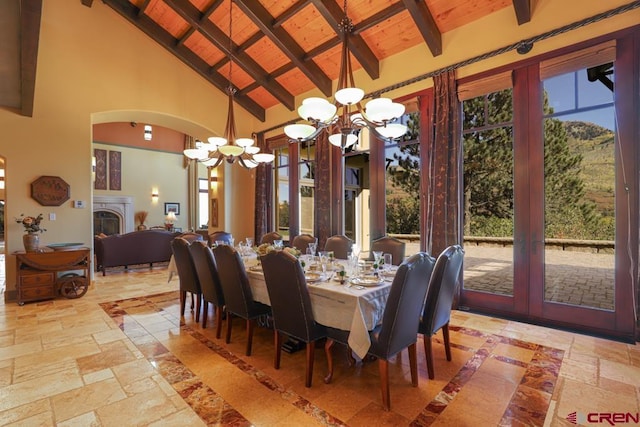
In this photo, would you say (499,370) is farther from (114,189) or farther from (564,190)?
(114,189)

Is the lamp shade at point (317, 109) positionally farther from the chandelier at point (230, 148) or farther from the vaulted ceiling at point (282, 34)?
the vaulted ceiling at point (282, 34)

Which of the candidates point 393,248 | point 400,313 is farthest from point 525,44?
point 400,313

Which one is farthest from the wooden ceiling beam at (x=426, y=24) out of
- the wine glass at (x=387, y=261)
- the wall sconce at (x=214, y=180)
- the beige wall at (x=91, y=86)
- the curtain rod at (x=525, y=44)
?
the wall sconce at (x=214, y=180)

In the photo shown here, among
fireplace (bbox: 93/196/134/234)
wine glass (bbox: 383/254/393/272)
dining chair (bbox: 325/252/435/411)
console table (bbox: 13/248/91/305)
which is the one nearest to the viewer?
dining chair (bbox: 325/252/435/411)

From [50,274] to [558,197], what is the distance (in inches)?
268

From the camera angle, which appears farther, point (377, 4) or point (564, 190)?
point (377, 4)

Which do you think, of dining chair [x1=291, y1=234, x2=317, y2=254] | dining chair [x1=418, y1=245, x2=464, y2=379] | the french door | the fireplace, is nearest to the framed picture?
the fireplace

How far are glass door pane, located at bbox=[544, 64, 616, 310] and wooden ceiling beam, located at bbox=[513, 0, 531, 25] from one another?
74cm

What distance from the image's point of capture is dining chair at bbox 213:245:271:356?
2.84 metres

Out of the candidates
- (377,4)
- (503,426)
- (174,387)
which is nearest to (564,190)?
(503,426)

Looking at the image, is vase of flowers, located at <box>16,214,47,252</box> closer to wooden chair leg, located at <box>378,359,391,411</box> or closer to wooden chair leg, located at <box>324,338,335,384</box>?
wooden chair leg, located at <box>324,338,335,384</box>

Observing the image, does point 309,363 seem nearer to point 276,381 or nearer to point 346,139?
point 276,381

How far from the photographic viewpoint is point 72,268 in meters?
4.75

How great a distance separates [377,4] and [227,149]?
269 centimetres
